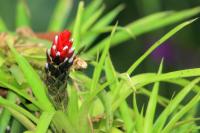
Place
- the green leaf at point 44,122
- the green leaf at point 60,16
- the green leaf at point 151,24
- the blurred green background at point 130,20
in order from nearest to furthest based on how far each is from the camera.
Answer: the green leaf at point 44,122 < the green leaf at point 151,24 < the green leaf at point 60,16 < the blurred green background at point 130,20

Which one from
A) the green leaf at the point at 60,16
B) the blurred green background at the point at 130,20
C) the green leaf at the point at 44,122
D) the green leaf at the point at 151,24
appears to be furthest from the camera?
the blurred green background at the point at 130,20

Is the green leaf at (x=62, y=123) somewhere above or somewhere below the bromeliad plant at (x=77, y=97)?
below

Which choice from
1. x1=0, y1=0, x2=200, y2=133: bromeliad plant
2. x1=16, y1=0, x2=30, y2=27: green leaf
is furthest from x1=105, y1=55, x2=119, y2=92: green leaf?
x1=16, y1=0, x2=30, y2=27: green leaf

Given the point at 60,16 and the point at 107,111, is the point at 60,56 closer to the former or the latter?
the point at 107,111

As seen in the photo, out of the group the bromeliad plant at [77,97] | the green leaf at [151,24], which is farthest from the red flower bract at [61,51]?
the green leaf at [151,24]

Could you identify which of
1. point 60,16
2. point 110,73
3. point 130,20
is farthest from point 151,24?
point 130,20

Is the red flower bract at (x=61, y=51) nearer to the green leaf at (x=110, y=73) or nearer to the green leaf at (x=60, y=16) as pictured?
the green leaf at (x=110, y=73)

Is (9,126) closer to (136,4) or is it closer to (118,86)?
(118,86)

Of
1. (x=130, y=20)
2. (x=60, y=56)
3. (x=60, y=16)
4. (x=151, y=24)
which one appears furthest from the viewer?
(x=130, y=20)

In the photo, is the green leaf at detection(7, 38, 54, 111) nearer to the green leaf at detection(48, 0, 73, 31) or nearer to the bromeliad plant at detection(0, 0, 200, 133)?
the bromeliad plant at detection(0, 0, 200, 133)
